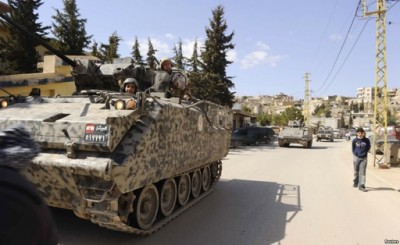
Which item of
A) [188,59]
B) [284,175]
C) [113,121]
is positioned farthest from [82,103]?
[188,59]

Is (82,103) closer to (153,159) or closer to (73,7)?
(153,159)

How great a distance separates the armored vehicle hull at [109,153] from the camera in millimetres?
4832

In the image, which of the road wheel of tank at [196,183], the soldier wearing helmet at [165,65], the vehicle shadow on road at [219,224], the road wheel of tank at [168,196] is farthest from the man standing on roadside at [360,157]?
the road wheel of tank at [168,196]

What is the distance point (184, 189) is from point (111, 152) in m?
3.03

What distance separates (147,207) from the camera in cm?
602

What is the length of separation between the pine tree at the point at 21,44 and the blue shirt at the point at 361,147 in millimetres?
19248

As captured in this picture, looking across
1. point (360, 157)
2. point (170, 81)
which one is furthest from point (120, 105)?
point (360, 157)

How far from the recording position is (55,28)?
28734 millimetres

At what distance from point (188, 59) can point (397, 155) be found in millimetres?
17271

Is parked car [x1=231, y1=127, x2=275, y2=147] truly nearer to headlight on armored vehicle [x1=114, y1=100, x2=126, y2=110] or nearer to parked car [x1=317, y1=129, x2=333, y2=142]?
parked car [x1=317, y1=129, x2=333, y2=142]

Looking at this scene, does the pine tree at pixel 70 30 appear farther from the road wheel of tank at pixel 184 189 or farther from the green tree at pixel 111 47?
the road wheel of tank at pixel 184 189

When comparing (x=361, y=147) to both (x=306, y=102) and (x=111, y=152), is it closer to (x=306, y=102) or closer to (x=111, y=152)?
(x=111, y=152)

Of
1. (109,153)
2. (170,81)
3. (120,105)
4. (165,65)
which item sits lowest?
(109,153)

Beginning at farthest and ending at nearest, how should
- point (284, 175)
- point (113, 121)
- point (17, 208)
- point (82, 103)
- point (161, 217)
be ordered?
point (284, 175) < point (161, 217) < point (82, 103) < point (113, 121) < point (17, 208)
